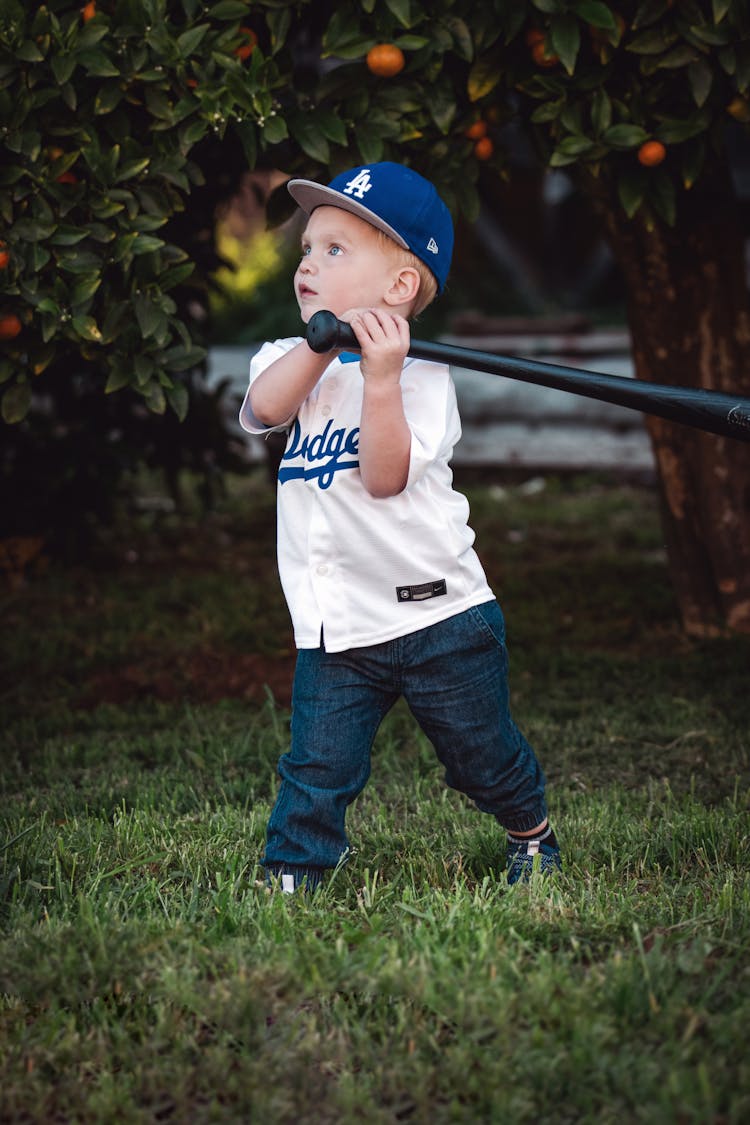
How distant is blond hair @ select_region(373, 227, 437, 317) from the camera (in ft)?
7.75

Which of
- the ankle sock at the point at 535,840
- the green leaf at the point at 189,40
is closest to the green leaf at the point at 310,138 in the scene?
the green leaf at the point at 189,40

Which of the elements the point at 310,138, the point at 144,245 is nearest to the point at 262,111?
the point at 310,138

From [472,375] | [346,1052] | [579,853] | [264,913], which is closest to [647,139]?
[579,853]

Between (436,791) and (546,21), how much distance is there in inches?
74.3

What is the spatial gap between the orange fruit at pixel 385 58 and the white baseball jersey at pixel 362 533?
1.03 metres

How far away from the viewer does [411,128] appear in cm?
318

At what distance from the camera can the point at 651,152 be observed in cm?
319

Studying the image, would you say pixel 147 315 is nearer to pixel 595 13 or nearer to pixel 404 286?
pixel 404 286

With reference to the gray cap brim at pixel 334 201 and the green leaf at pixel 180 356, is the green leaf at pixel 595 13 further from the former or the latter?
the green leaf at pixel 180 356

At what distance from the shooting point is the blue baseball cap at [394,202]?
2305 mm

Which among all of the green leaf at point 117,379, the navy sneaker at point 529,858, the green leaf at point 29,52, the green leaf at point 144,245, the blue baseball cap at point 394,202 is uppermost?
the green leaf at point 29,52

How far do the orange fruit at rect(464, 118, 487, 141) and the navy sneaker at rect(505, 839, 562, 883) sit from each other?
1.86m

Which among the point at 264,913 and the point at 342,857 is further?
the point at 342,857

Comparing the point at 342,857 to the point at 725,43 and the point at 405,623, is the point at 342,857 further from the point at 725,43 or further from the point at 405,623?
the point at 725,43
